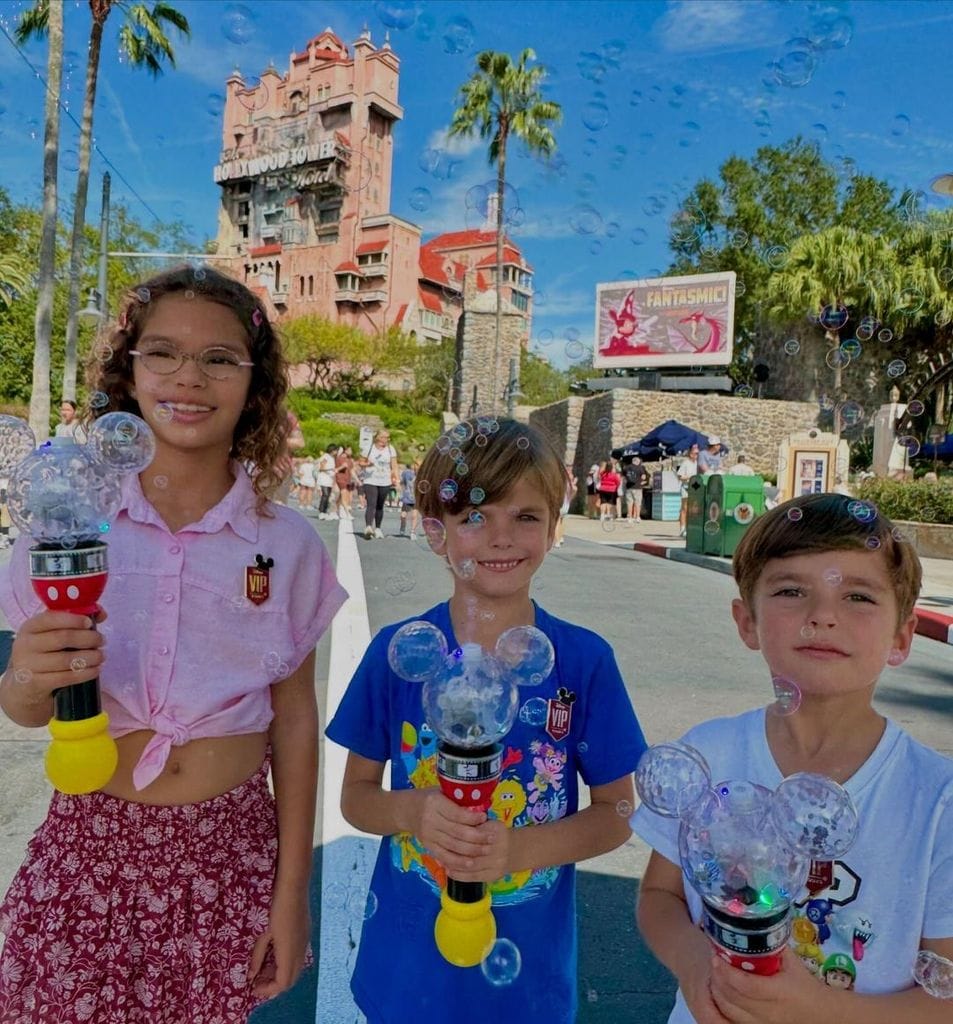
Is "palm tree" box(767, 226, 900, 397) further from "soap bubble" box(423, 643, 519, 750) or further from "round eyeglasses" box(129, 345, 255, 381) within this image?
"soap bubble" box(423, 643, 519, 750)

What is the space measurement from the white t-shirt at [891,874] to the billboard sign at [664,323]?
30219 millimetres

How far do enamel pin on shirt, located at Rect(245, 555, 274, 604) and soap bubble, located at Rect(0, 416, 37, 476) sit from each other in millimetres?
439

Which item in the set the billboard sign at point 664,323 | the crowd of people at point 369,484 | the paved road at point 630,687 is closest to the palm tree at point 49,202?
the crowd of people at point 369,484

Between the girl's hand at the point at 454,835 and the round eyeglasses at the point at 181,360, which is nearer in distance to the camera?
the girl's hand at the point at 454,835

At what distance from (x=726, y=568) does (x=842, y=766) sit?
1042 cm

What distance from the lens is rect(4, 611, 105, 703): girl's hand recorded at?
1.19 m

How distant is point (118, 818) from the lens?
139cm

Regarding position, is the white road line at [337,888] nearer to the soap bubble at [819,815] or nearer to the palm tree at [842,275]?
the soap bubble at [819,815]

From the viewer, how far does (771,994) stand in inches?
37.8

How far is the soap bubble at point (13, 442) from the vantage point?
1393mm

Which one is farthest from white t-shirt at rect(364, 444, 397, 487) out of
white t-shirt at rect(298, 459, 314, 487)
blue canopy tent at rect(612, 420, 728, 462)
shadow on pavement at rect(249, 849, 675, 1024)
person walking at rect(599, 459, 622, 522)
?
blue canopy tent at rect(612, 420, 728, 462)

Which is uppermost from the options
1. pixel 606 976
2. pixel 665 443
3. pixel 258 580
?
pixel 665 443

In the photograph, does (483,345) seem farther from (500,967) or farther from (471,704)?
(471,704)

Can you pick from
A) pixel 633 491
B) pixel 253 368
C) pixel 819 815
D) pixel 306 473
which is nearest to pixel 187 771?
pixel 253 368
